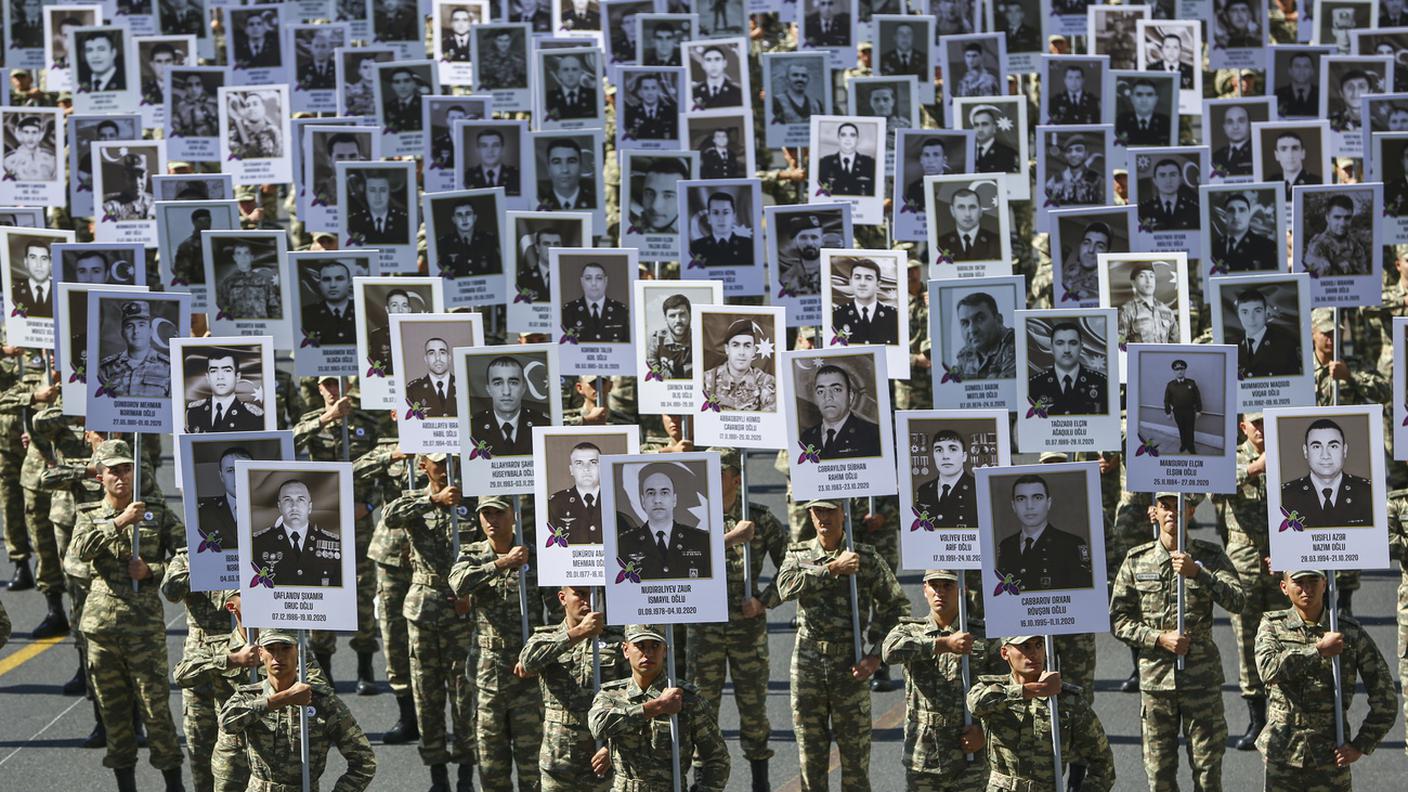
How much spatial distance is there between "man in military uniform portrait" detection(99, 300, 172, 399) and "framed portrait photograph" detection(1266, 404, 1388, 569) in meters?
7.75

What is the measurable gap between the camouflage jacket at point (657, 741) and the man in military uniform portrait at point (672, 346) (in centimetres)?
303

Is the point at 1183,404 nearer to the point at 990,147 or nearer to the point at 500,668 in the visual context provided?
the point at 500,668

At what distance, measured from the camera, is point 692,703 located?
12.7 metres

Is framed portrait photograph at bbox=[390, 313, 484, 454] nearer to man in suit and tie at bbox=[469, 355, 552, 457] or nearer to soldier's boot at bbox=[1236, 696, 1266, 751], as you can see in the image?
man in suit and tie at bbox=[469, 355, 552, 457]

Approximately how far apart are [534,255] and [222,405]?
377 centimetres

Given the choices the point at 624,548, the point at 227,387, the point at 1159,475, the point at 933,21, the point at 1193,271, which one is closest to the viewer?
the point at 624,548

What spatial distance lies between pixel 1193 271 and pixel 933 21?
191 inches

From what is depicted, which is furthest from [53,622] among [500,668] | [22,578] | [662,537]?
[662,537]

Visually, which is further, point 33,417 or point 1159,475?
point 33,417

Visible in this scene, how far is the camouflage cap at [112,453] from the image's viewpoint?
15266 millimetres

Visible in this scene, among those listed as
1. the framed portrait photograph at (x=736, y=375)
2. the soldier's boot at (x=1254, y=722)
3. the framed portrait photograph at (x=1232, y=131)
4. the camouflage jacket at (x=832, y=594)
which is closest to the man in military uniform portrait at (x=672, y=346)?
the framed portrait photograph at (x=736, y=375)

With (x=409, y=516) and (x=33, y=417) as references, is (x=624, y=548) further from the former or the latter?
(x=33, y=417)

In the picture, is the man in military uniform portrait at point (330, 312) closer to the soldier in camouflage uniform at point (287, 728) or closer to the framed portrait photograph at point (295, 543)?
the framed portrait photograph at point (295, 543)

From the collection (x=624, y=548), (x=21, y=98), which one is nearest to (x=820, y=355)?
(x=624, y=548)
